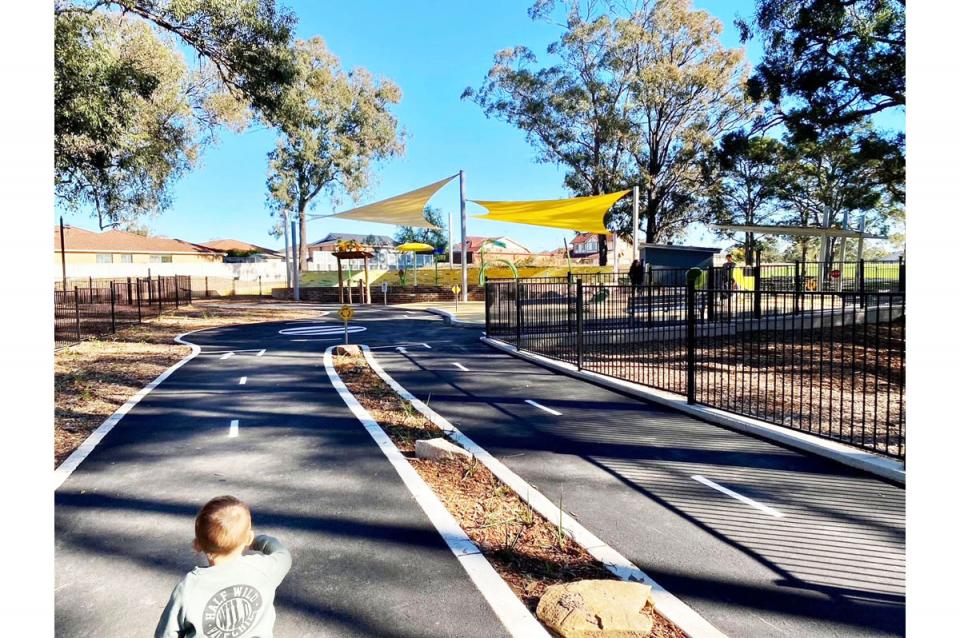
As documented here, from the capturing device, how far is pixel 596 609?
2.99 meters

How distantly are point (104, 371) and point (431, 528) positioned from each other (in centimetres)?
945

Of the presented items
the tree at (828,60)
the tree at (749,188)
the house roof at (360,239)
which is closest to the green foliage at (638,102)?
the tree at (749,188)

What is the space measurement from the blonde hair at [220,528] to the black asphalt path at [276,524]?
986 mm

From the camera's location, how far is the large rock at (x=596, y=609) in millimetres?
2895

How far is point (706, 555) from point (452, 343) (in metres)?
11.3

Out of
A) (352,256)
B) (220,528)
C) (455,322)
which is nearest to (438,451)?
(220,528)

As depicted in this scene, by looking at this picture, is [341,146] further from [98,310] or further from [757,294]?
[757,294]

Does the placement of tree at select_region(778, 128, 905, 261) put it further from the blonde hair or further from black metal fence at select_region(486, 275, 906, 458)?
the blonde hair

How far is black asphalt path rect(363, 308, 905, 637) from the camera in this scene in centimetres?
320

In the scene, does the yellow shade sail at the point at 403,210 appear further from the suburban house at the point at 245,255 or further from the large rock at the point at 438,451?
the suburban house at the point at 245,255

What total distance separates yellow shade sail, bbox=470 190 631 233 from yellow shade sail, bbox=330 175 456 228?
274 centimetres

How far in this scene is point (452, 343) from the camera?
48.3ft

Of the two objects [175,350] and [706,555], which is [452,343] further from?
[706,555]
